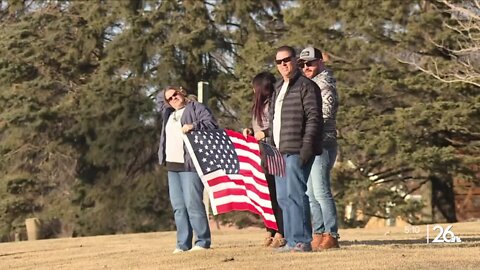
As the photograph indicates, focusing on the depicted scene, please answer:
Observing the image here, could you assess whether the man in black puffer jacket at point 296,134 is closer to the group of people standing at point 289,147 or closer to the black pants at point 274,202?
the group of people standing at point 289,147

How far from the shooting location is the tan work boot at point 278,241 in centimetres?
1033

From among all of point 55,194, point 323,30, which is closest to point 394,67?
point 323,30

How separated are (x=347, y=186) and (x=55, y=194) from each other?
10128 millimetres

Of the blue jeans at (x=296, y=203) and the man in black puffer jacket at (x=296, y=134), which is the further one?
the blue jeans at (x=296, y=203)

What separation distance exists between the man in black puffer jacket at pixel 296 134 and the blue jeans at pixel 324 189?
15.6 inches

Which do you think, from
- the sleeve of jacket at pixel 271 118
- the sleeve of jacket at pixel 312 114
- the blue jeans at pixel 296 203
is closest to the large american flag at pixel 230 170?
the sleeve of jacket at pixel 271 118

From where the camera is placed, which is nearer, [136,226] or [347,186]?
[347,186]

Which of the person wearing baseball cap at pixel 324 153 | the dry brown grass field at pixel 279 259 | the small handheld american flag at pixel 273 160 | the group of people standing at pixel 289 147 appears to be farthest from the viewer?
the person wearing baseball cap at pixel 324 153

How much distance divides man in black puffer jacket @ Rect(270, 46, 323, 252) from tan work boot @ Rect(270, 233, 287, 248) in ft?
3.11

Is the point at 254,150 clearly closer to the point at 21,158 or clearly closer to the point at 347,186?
the point at 347,186

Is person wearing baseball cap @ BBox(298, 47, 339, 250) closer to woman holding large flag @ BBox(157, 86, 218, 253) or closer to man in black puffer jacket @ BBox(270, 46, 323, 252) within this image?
man in black puffer jacket @ BBox(270, 46, 323, 252)

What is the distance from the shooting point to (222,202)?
1051 centimetres

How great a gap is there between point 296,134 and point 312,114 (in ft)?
0.78

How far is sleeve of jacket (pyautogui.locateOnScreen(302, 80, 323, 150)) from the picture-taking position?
351 inches
